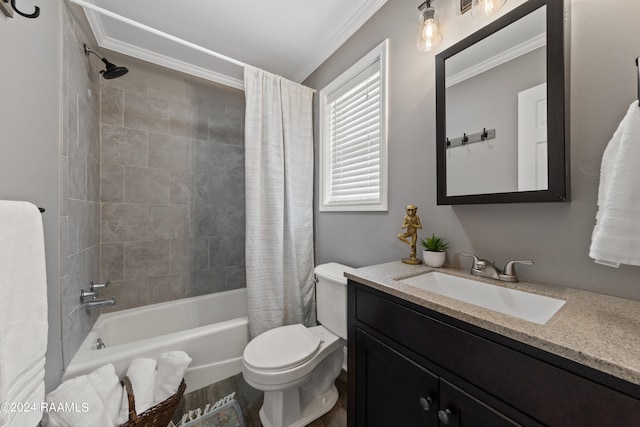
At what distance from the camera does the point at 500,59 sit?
39.0 inches

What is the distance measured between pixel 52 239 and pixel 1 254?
0.60m

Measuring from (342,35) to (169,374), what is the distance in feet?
7.88

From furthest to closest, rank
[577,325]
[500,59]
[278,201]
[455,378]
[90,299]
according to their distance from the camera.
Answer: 1. [278,201]
2. [90,299]
3. [500,59]
4. [455,378]
5. [577,325]

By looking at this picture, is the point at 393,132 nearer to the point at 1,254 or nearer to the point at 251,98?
the point at 251,98

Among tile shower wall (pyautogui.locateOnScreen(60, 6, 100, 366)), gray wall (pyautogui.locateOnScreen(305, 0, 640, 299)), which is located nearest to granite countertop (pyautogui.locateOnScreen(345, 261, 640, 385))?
gray wall (pyautogui.locateOnScreen(305, 0, 640, 299))

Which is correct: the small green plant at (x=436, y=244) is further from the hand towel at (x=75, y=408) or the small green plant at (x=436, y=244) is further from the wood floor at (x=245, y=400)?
the hand towel at (x=75, y=408)

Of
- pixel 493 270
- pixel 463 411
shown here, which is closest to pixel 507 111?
pixel 493 270

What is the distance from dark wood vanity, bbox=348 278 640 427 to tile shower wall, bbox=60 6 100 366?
1459 mm

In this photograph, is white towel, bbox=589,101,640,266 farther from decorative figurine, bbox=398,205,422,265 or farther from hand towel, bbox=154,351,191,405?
hand towel, bbox=154,351,191,405

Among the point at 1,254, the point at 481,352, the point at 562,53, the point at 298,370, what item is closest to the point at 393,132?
the point at 562,53

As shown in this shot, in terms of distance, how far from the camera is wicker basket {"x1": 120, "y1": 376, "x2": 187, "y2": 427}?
102cm

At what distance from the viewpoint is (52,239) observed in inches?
42.4

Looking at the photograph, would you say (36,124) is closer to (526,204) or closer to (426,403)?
(426,403)

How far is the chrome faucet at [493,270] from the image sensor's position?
918mm
